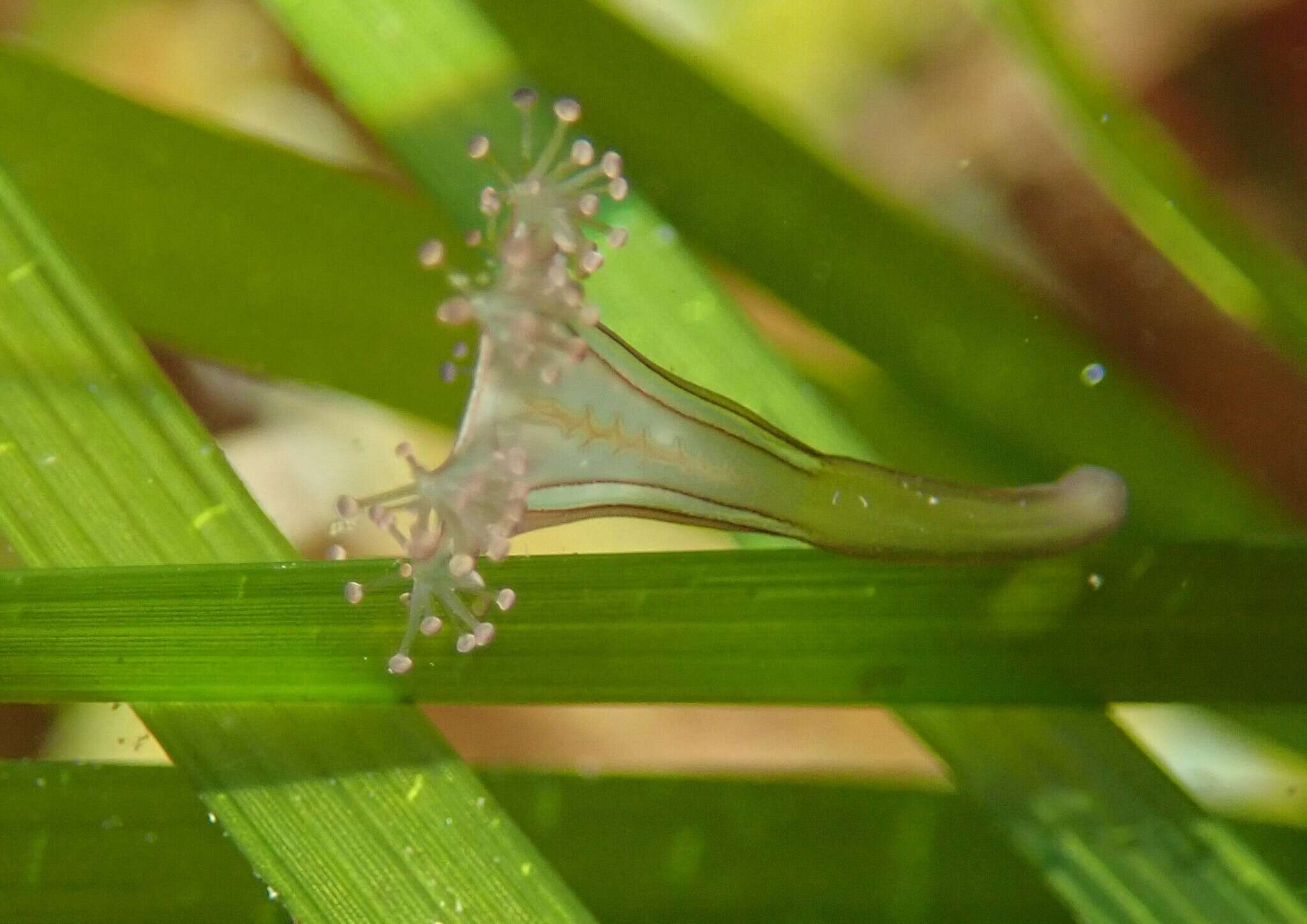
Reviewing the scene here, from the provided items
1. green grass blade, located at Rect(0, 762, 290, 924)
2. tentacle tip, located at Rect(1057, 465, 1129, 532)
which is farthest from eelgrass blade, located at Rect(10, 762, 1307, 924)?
tentacle tip, located at Rect(1057, 465, 1129, 532)

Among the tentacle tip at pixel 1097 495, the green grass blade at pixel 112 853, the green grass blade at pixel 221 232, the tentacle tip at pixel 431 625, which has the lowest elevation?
the tentacle tip at pixel 1097 495

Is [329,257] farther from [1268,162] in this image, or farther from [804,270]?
[1268,162]

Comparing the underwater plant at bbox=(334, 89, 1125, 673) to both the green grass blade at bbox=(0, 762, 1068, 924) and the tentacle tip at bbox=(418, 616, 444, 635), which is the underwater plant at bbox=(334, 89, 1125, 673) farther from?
the green grass blade at bbox=(0, 762, 1068, 924)

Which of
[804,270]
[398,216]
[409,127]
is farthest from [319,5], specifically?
[804,270]

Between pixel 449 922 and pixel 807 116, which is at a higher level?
pixel 807 116

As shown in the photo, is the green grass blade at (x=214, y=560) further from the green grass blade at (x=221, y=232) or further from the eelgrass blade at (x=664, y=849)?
the green grass blade at (x=221, y=232)

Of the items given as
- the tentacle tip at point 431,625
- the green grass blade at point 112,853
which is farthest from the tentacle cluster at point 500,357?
the green grass blade at point 112,853
